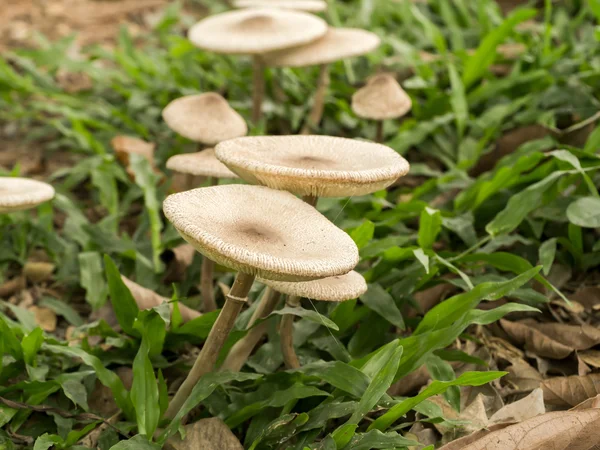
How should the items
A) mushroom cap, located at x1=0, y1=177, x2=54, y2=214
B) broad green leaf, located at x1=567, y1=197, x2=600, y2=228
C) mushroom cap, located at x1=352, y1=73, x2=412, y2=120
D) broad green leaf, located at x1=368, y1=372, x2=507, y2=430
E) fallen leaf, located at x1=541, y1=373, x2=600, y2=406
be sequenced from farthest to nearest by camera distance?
mushroom cap, located at x1=352, y1=73, x2=412, y2=120 → broad green leaf, located at x1=567, y1=197, x2=600, y2=228 → mushroom cap, located at x1=0, y1=177, x2=54, y2=214 → fallen leaf, located at x1=541, y1=373, x2=600, y2=406 → broad green leaf, located at x1=368, y1=372, x2=507, y2=430

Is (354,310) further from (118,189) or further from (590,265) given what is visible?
(118,189)

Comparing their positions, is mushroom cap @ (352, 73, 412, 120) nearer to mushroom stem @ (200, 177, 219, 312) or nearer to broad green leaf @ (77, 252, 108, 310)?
mushroom stem @ (200, 177, 219, 312)

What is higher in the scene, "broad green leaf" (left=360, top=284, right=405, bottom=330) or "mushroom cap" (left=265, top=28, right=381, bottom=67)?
"mushroom cap" (left=265, top=28, right=381, bottom=67)

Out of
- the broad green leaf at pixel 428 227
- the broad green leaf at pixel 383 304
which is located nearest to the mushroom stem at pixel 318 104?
the broad green leaf at pixel 428 227

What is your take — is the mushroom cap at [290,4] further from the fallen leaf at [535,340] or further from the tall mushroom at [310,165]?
the fallen leaf at [535,340]

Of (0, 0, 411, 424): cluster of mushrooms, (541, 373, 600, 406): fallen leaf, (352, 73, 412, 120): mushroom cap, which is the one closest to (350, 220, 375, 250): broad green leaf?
(0, 0, 411, 424): cluster of mushrooms

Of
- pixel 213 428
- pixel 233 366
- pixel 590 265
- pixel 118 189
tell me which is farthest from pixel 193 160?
pixel 590 265

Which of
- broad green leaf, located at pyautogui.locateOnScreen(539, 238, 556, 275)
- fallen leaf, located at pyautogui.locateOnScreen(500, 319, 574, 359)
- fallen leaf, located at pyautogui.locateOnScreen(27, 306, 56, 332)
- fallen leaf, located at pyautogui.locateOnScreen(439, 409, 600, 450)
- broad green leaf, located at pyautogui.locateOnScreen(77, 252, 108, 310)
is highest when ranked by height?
broad green leaf, located at pyautogui.locateOnScreen(539, 238, 556, 275)
